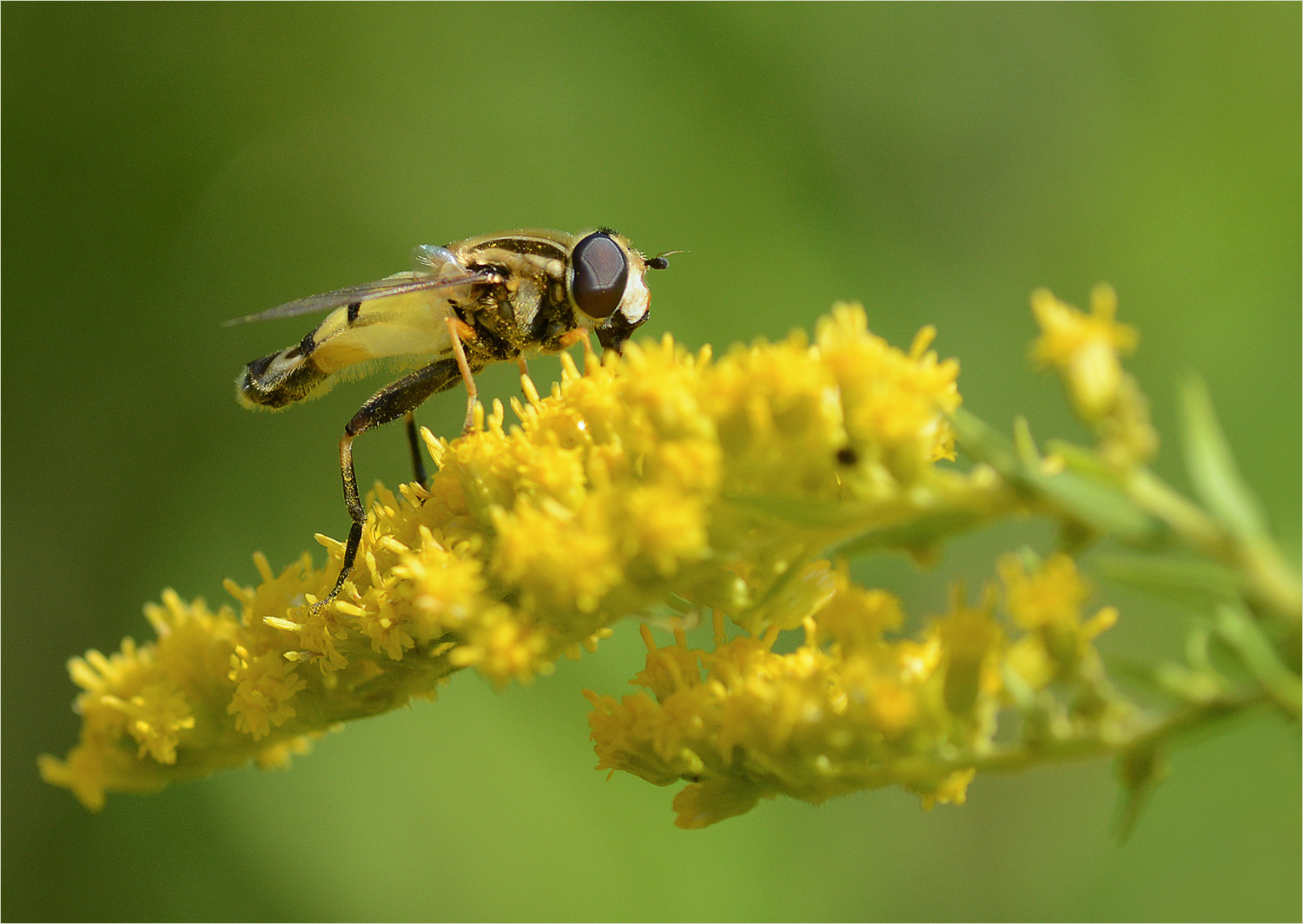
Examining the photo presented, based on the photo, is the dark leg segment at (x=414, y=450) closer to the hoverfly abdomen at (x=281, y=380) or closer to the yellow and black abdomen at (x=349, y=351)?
the yellow and black abdomen at (x=349, y=351)

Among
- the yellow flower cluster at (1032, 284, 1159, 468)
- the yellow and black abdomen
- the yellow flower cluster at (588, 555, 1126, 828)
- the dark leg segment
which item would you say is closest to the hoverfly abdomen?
the yellow and black abdomen

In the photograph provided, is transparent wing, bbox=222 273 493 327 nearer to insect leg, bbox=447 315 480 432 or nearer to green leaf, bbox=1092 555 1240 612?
insect leg, bbox=447 315 480 432

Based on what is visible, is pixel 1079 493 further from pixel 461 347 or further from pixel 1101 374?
pixel 461 347

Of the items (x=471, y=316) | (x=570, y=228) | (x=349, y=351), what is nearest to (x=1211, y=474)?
(x=471, y=316)

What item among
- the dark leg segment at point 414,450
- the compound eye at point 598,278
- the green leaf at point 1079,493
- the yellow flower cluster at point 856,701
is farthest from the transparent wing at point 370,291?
the green leaf at point 1079,493

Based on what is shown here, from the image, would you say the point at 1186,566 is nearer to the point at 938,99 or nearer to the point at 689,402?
the point at 689,402
